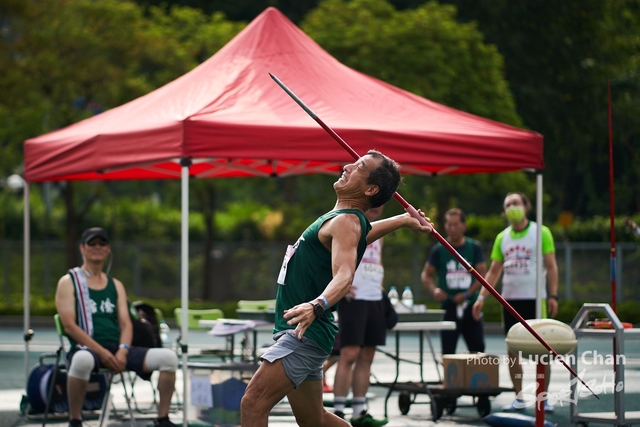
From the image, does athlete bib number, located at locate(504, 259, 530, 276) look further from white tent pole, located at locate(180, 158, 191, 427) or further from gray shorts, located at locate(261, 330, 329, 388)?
gray shorts, located at locate(261, 330, 329, 388)

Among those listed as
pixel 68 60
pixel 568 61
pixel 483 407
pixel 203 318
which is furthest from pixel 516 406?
pixel 568 61

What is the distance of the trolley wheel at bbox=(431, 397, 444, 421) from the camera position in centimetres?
911

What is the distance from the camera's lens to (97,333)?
835 cm

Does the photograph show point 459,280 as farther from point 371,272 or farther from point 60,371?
point 60,371

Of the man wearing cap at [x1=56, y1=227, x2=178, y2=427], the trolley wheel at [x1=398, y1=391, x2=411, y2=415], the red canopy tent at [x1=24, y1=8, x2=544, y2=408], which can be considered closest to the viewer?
the man wearing cap at [x1=56, y1=227, x2=178, y2=427]

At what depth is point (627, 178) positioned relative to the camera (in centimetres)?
3356

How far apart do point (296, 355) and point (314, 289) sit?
347 millimetres

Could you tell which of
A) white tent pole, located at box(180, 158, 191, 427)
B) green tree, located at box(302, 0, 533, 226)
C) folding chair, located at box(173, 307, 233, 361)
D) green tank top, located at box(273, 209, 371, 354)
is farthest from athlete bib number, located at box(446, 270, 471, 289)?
green tree, located at box(302, 0, 533, 226)

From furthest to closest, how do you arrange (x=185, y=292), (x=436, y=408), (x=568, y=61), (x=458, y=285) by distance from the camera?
1. (x=568, y=61)
2. (x=458, y=285)
3. (x=436, y=408)
4. (x=185, y=292)

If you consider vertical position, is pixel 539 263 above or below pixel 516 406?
above

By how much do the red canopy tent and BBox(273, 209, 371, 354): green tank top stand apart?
9.49 feet

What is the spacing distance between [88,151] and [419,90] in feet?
49.8

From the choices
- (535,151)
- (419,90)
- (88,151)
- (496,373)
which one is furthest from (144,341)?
(419,90)

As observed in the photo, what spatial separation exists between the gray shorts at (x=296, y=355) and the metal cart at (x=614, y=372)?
3.30m
